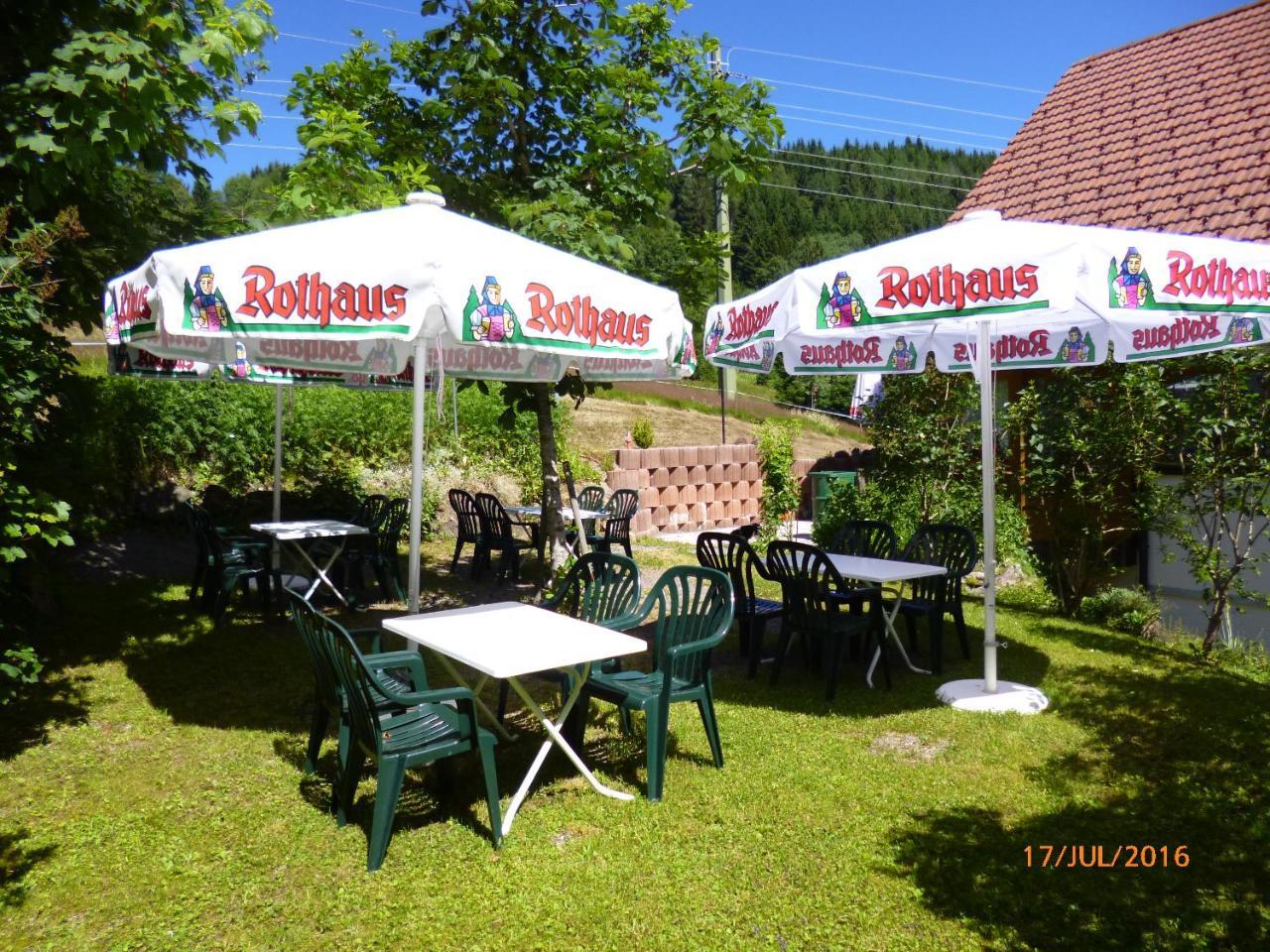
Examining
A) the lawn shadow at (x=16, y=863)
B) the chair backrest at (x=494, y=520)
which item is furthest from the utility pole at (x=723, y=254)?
the lawn shadow at (x=16, y=863)

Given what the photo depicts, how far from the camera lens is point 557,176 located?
22.9 ft

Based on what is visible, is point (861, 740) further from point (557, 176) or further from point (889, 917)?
point (557, 176)

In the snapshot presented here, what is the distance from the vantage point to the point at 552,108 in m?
7.45

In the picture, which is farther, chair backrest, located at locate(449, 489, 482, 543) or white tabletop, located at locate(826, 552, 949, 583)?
chair backrest, located at locate(449, 489, 482, 543)

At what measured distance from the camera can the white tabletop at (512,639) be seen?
3.47m

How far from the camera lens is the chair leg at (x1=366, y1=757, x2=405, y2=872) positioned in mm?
3293

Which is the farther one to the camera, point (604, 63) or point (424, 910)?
point (604, 63)

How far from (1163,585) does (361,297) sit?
30.5 ft

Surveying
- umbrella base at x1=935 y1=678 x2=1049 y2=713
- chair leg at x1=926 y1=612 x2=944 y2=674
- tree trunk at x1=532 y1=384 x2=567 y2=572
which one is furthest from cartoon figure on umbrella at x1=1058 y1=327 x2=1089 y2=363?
tree trunk at x1=532 y1=384 x2=567 y2=572

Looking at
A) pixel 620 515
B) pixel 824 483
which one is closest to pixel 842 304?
pixel 620 515

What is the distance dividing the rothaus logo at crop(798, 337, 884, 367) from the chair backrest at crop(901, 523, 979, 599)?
4.30 ft

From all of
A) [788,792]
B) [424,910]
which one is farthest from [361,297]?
[788,792]

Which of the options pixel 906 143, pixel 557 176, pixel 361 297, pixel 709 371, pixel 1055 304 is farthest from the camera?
pixel 906 143

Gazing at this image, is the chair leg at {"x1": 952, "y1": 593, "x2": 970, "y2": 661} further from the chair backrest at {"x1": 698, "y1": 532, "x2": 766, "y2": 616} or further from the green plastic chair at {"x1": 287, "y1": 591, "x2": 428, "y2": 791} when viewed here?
the green plastic chair at {"x1": 287, "y1": 591, "x2": 428, "y2": 791}
